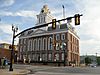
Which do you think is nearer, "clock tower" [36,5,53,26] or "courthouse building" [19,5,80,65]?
"courthouse building" [19,5,80,65]

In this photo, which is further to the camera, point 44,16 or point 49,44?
point 44,16

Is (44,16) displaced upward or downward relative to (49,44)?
upward

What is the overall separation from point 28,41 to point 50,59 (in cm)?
1898

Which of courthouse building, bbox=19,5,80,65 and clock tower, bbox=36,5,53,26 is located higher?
clock tower, bbox=36,5,53,26

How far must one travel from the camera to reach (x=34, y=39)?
4058 inches

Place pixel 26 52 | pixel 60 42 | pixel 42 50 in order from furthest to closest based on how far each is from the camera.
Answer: pixel 26 52, pixel 42 50, pixel 60 42

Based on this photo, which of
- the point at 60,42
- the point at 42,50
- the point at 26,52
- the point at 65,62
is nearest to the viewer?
the point at 65,62

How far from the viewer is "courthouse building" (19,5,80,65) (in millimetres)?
88812

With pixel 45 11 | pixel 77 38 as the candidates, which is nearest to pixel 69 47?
pixel 77 38

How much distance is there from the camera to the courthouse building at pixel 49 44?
3497 inches

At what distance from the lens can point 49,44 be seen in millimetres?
95125

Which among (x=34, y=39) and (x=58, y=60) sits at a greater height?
(x=34, y=39)

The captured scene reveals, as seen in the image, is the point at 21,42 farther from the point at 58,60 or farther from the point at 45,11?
the point at 58,60

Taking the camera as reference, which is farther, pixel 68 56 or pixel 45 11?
pixel 45 11
